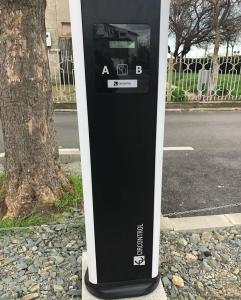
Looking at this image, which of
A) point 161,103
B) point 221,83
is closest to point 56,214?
point 161,103

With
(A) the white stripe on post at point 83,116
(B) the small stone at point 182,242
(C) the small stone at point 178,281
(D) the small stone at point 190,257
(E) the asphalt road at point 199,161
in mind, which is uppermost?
(A) the white stripe on post at point 83,116

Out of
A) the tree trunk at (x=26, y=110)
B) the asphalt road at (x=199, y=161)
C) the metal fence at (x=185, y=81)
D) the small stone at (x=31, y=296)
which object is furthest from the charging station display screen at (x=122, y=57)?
the metal fence at (x=185, y=81)

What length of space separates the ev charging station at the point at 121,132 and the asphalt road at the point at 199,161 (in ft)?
4.59

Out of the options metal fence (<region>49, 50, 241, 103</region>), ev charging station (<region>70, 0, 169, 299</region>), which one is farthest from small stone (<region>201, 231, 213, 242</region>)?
metal fence (<region>49, 50, 241, 103</region>)

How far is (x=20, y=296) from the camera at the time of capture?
2.07m

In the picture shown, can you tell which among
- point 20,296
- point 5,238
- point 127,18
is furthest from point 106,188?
point 5,238

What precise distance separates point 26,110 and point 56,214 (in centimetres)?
95

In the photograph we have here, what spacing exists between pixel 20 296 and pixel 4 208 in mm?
1040

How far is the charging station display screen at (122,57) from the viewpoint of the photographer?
1400mm

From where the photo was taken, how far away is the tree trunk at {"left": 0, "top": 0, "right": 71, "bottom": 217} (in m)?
2.48

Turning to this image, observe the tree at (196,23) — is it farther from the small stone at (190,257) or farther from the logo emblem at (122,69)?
the logo emblem at (122,69)

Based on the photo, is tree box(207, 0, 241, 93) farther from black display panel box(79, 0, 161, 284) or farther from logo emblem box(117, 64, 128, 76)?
logo emblem box(117, 64, 128, 76)

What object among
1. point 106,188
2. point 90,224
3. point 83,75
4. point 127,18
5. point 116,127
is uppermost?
point 127,18

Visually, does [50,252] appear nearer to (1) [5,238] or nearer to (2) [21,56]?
(1) [5,238]
